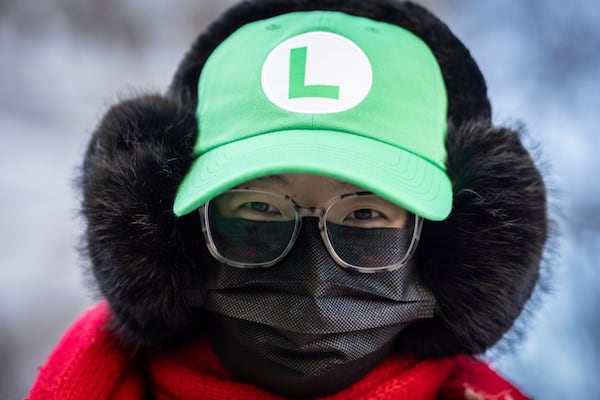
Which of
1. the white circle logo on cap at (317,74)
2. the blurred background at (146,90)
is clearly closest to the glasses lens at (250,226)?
the white circle logo on cap at (317,74)

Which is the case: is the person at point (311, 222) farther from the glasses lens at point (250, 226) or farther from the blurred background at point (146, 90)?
the blurred background at point (146, 90)

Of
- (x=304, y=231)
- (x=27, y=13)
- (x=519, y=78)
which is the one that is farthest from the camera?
(x=27, y=13)

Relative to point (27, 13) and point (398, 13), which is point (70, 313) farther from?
point (398, 13)

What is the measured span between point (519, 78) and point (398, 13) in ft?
2.33

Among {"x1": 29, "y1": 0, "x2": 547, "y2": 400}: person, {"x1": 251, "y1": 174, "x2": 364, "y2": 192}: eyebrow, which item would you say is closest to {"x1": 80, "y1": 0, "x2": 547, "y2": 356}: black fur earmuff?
{"x1": 29, "y1": 0, "x2": 547, "y2": 400}: person

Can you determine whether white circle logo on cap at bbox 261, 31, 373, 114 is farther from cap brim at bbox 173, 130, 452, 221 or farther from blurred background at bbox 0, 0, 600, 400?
blurred background at bbox 0, 0, 600, 400

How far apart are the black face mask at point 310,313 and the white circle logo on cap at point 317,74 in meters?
0.16

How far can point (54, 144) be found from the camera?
216 cm

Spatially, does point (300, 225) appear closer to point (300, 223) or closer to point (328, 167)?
point (300, 223)

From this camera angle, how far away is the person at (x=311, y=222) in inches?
33.0

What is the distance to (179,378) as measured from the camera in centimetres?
96

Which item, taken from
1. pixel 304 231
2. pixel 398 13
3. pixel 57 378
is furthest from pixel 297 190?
pixel 57 378

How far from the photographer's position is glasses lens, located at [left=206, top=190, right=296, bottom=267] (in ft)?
2.81

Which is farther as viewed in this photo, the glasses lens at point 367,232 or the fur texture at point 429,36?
the fur texture at point 429,36
